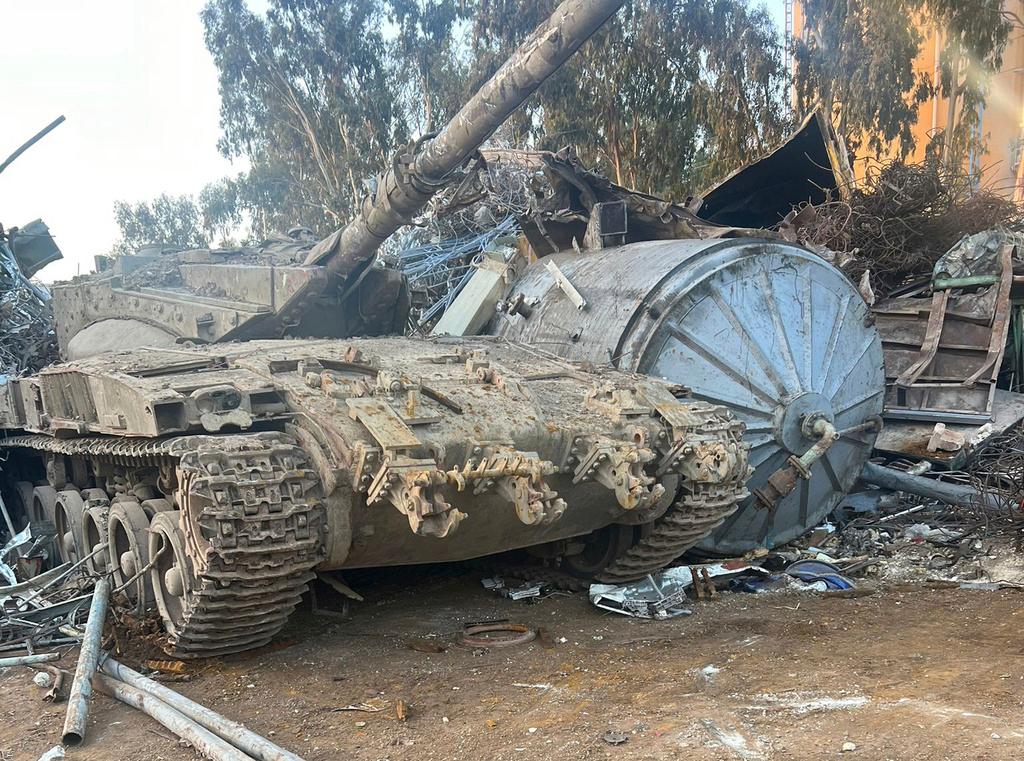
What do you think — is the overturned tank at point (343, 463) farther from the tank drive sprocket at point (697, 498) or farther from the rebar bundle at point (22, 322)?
the rebar bundle at point (22, 322)

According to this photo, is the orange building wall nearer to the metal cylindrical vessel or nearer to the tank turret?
the metal cylindrical vessel

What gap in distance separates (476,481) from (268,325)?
3821mm

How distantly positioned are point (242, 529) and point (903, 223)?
1022 cm

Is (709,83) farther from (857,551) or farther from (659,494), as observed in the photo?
(659,494)

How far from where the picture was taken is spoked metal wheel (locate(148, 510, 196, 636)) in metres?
5.30

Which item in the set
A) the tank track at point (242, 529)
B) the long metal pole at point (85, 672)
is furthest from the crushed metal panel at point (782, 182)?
the long metal pole at point (85, 672)

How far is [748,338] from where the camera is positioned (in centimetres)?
823

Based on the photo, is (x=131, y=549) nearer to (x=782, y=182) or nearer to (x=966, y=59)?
(x=782, y=182)

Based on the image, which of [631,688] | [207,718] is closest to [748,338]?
[631,688]

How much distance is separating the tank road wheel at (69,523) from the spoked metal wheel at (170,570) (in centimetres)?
159

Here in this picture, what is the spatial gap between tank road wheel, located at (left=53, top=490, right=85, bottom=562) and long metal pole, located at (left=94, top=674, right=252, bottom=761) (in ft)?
7.35

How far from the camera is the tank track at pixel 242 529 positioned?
4801 millimetres

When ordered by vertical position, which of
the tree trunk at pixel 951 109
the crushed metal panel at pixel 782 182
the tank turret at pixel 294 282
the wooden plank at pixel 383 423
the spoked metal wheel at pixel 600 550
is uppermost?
the tree trunk at pixel 951 109

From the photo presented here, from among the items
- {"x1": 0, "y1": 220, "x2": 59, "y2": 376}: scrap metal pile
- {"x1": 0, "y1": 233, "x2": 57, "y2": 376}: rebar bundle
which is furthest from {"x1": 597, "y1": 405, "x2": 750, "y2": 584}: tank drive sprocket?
{"x1": 0, "y1": 220, "x2": 59, "y2": 376}: scrap metal pile
